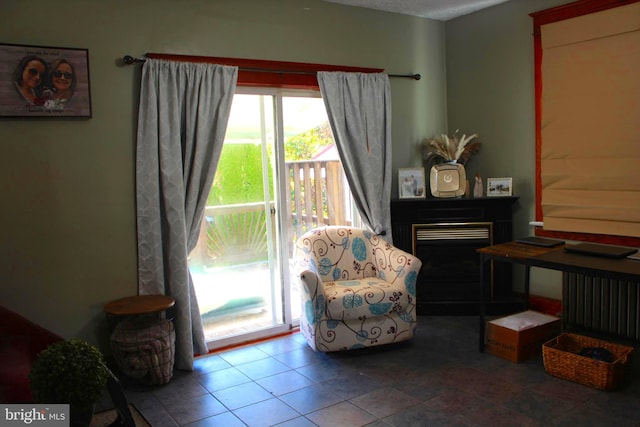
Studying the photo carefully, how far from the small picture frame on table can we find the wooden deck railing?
1.18 m

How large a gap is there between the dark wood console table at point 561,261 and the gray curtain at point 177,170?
1943 mm

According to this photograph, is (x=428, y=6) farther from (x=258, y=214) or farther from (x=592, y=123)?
(x=258, y=214)

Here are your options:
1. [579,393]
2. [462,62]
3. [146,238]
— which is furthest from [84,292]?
[462,62]

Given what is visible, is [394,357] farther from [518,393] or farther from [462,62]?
[462,62]

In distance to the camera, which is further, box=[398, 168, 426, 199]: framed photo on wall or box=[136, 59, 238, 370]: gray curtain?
box=[398, 168, 426, 199]: framed photo on wall

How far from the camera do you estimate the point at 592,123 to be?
3898 millimetres

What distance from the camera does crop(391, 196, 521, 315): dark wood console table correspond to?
14.5 ft

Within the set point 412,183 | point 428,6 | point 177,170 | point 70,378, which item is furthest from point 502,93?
point 70,378

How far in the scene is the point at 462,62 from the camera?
191 inches

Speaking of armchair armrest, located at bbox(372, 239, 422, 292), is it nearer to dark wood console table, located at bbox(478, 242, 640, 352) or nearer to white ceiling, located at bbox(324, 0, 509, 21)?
dark wood console table, located at bbox(478, 242, 640, 352)

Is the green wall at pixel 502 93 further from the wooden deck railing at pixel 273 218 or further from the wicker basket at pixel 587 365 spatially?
the wooden deck railing at pixel 273 218

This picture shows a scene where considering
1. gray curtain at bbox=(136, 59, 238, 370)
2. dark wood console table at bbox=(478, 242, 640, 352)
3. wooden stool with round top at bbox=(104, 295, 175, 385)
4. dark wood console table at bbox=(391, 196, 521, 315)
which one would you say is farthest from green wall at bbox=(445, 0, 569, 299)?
wooden stool with round top at bbox=(104, 295, 175, 385)

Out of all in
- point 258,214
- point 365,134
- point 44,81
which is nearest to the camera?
point 44,81

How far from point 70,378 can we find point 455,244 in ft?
10.5
